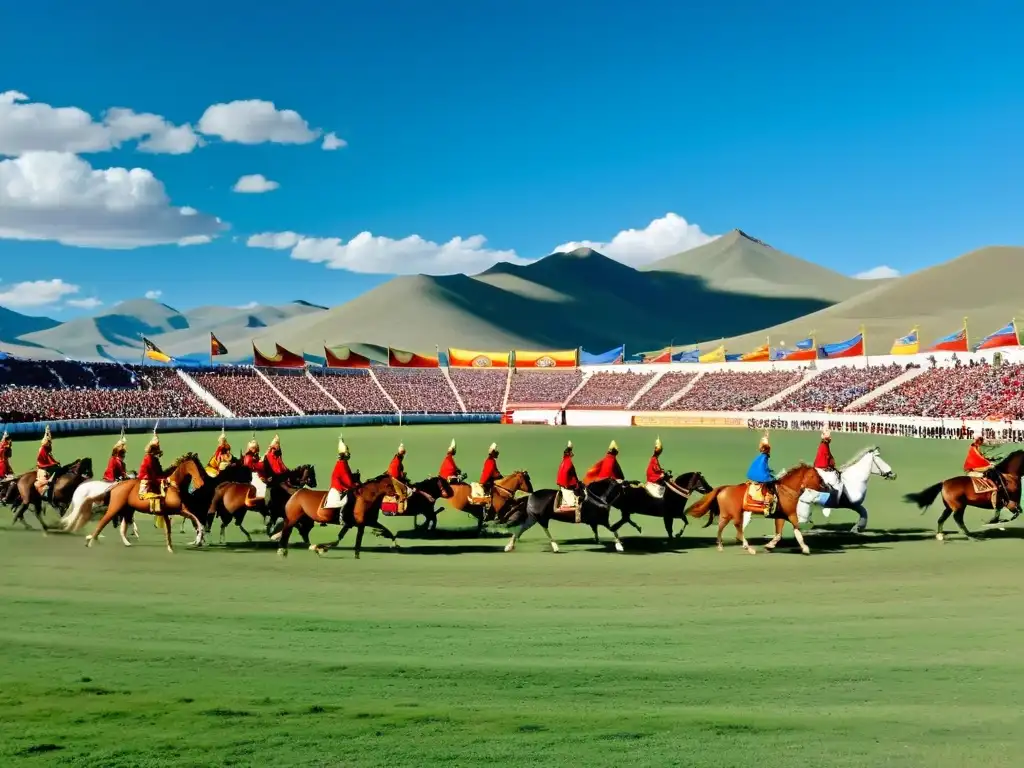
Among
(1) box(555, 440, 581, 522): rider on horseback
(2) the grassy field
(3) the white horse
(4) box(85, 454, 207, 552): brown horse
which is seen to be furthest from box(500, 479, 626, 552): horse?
(3) the white horse

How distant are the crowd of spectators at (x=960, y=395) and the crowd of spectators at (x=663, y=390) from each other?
24.4 meters

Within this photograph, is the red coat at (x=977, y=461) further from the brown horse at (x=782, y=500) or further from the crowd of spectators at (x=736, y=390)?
the crowd of spectators at (x=736, y=390)

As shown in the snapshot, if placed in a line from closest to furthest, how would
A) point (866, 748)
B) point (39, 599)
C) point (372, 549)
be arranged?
Answer: 1. point (866, 748)
2. point (39, 599)
3. point (372, 549)

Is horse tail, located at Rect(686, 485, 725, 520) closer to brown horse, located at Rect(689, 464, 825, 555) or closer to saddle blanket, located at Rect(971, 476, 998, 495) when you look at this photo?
brown horse, located at Rect(689, 464, 825, 555)

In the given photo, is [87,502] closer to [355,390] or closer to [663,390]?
[355,390]

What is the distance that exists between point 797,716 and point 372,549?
1129 centimetres

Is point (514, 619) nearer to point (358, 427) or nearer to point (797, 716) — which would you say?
point (797, 716)

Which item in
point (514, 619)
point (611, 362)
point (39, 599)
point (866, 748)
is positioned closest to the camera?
point (866, 748)

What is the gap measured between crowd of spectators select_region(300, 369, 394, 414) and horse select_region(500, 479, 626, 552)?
2538 inches

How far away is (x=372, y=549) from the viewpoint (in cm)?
1755

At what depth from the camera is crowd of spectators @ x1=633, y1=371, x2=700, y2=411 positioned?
278ft

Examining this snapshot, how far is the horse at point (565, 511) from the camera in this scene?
17141mm

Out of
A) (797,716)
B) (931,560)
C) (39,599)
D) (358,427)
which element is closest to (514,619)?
(797,716)

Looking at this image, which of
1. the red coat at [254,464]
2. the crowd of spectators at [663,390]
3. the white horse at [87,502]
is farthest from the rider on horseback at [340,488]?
the crowd of spectators at [663,390]
